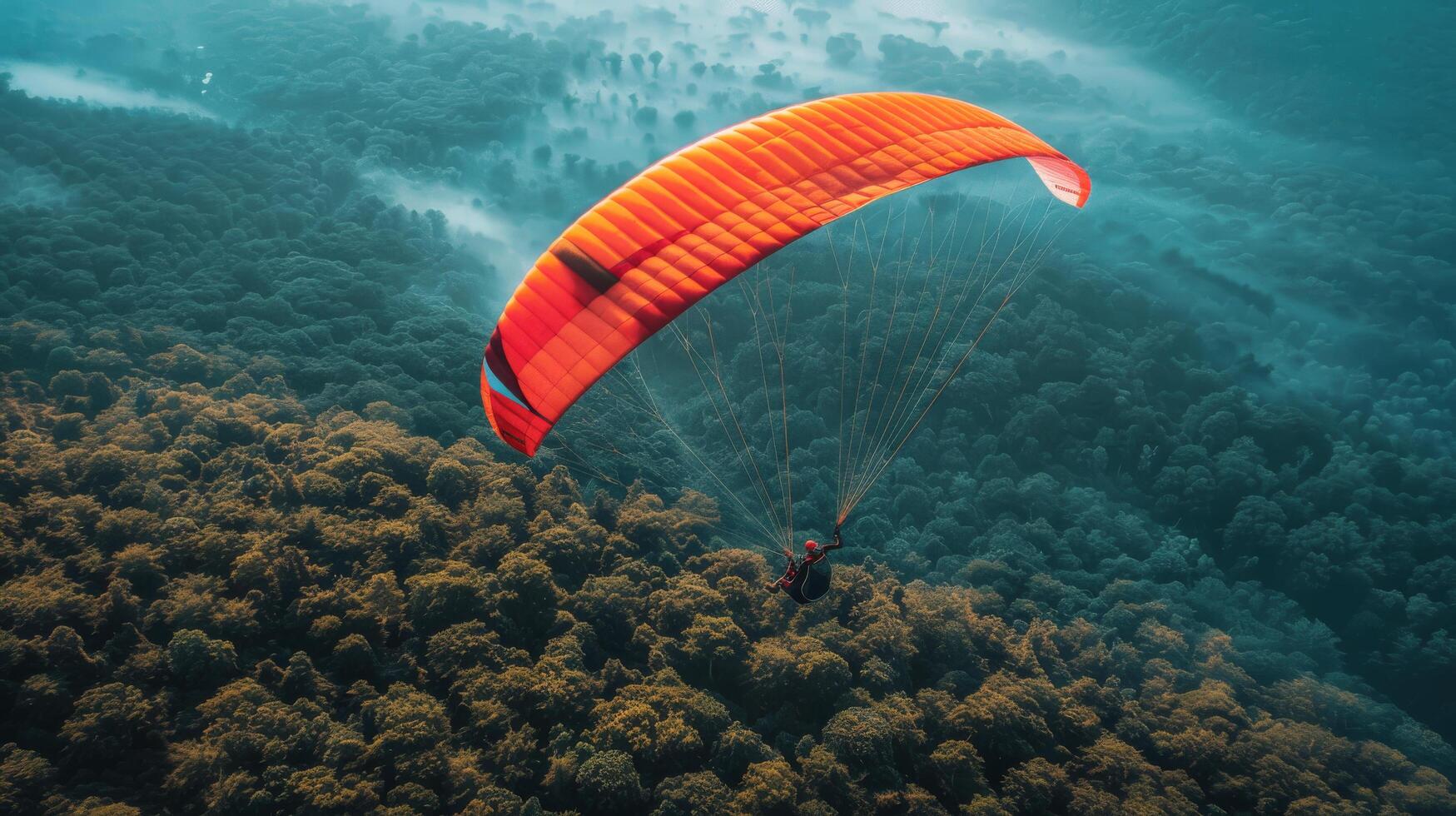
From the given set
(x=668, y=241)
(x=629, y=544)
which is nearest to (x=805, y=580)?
(x=668, y=241)

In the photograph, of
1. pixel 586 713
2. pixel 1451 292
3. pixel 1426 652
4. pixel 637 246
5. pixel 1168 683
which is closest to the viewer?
pixel 637 246

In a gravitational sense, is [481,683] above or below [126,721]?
above

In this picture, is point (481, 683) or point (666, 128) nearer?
point (481, 683)

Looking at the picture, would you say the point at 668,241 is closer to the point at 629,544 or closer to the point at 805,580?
the point at 805,580

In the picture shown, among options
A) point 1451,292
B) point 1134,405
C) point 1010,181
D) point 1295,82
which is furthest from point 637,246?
point 1295,82

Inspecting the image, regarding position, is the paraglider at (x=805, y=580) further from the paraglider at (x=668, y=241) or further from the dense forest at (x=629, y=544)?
the dense forest at (x=629, y=544)

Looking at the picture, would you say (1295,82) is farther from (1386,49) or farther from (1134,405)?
(1134,405)

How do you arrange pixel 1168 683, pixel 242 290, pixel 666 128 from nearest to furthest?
1. pixel 1168 683
2. pixel 242 290
3. pixel 666 128
